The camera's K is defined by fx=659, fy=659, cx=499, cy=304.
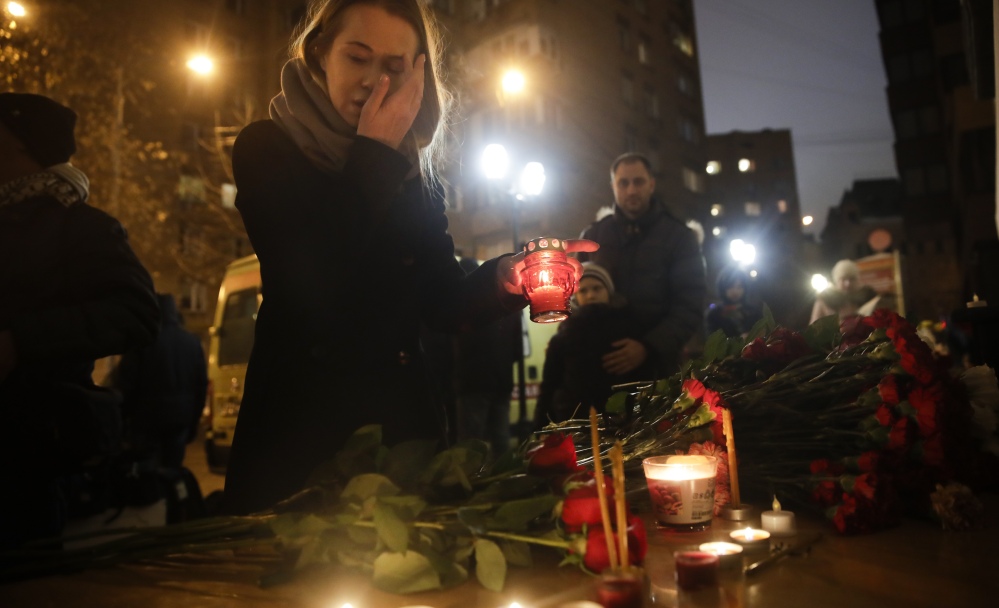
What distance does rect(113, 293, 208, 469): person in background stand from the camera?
229 inches

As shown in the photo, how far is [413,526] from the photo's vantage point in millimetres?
1135

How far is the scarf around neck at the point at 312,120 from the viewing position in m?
1.71

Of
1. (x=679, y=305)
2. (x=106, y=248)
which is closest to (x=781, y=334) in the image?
(x=106, y=248)

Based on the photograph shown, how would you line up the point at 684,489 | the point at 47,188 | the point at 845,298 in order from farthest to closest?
the point at 845,298
the point at 47,188
the point at 684,489

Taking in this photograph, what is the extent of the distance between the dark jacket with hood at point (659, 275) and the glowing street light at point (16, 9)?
7.58m

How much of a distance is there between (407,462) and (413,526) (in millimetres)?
138

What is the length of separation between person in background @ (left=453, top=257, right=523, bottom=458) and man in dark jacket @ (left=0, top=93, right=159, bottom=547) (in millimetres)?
3885

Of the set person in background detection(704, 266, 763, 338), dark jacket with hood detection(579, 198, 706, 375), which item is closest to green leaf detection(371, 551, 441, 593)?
dark jacket with hood detection(579, 198, 706, 375)

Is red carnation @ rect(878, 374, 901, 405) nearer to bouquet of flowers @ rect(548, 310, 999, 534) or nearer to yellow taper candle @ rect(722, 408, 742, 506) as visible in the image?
bouquet of flowers @ rect(548, 310, 999, 534)

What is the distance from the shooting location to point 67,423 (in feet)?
6.76

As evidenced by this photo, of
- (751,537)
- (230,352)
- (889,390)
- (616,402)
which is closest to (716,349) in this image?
(616,402)

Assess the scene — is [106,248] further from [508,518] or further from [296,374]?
[508,518]

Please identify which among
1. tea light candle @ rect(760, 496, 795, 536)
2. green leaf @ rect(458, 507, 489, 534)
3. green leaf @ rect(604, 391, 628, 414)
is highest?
green leaf @ rect(604, 391, 628, 414)

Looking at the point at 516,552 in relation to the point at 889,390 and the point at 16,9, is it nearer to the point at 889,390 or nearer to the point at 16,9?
the point at 889,390
